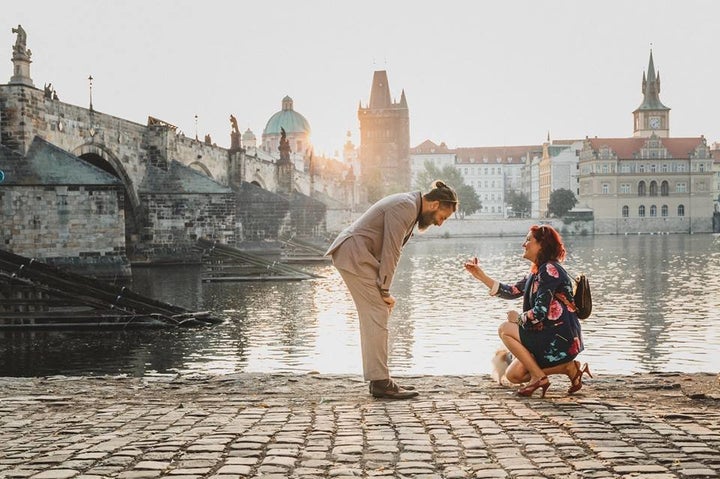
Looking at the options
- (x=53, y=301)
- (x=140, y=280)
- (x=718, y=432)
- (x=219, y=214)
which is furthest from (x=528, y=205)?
(x=718, y=432)

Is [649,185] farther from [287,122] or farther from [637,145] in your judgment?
[287,122]

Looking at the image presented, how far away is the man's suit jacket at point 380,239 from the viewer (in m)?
6.82

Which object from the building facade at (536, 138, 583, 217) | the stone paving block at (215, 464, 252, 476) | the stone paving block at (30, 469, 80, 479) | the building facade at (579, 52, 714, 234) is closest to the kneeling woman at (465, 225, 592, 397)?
the stone paving block at (215, 464, 252, 476)

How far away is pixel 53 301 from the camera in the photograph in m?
15.5

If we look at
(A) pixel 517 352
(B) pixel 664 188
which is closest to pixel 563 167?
(B) pixel 664 188

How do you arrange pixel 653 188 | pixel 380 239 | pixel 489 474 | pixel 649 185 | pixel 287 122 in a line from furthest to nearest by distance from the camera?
pixel 287 122 < pixel 653 188 < pixel 649 185 < pixel 380 239 < pixel 489 474

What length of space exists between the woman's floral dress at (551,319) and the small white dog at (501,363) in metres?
0.58

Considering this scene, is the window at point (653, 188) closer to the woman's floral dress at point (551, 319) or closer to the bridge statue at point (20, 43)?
the bridge statue at point (20, 43)

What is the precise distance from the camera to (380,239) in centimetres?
702

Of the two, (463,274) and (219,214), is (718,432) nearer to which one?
(463,274)

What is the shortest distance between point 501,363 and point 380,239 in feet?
5.34

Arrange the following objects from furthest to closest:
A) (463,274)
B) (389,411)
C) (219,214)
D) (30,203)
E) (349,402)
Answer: (219,214) → (463,274) → (30,203) → (349,402) → (389,411)

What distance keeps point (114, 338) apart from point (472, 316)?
22.1ft

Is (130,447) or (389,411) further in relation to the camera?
(389,411)
